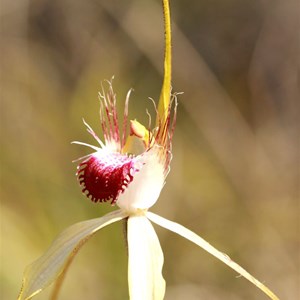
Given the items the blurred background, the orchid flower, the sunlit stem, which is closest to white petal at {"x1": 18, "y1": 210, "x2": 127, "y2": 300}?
the orchid flower

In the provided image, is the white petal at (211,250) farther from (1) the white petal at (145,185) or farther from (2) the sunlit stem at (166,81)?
(2) the sunlit stem at (166,81)

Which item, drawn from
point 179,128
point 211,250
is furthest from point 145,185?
point 179,128

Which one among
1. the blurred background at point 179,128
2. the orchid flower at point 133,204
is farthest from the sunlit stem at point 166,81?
the blurred background at point 179,128

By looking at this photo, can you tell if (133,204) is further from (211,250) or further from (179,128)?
(179,128)

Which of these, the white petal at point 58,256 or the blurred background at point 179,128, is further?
the blurred background at point 179,128

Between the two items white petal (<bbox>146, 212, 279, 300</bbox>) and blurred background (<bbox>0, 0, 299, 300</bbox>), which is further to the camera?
blurred background (<bbox>0, 0, 299, 300</bbox>)

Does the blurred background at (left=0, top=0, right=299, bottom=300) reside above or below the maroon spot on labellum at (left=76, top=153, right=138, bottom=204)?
above

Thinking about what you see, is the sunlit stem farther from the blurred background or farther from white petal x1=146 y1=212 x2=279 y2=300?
the blurred background

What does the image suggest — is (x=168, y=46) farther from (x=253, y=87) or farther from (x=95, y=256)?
(x=253, y=87)
